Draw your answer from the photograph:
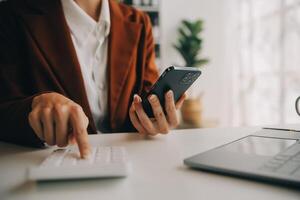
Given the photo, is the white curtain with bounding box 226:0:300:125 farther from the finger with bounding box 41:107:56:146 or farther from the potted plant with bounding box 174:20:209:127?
the finger with bounding box 41:107:56:146

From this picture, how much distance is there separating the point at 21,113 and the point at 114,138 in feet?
0.66

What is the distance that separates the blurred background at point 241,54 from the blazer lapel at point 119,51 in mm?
1665

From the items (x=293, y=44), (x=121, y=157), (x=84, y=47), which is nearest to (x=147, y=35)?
(x=84, y=47)

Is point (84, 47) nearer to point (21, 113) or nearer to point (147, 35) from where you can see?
point (147, 35)

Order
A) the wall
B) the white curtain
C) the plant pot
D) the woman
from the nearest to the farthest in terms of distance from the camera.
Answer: the woman, the white curtain, the plant pot, the wall

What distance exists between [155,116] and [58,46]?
0.41 m

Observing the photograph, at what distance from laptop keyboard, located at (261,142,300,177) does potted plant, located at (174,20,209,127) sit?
2.58m

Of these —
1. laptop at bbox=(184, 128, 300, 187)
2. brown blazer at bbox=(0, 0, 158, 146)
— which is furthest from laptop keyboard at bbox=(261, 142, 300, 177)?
brown blazer at bbox=(0, 0, 158, 146)

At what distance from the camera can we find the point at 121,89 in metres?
0.95

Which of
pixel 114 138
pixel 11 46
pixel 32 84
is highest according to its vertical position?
pixel 11 46

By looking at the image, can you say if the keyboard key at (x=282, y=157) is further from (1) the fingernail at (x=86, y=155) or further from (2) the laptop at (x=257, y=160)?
(1) the fingernail at (x=86, y=155)

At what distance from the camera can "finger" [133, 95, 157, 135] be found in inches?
26.1

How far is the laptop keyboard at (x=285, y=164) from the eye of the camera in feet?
1.18

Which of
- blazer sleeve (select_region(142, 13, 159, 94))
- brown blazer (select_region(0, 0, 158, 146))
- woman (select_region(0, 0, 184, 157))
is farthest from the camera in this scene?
blazer sleeve (select_region(142, 13, 159, 94))
